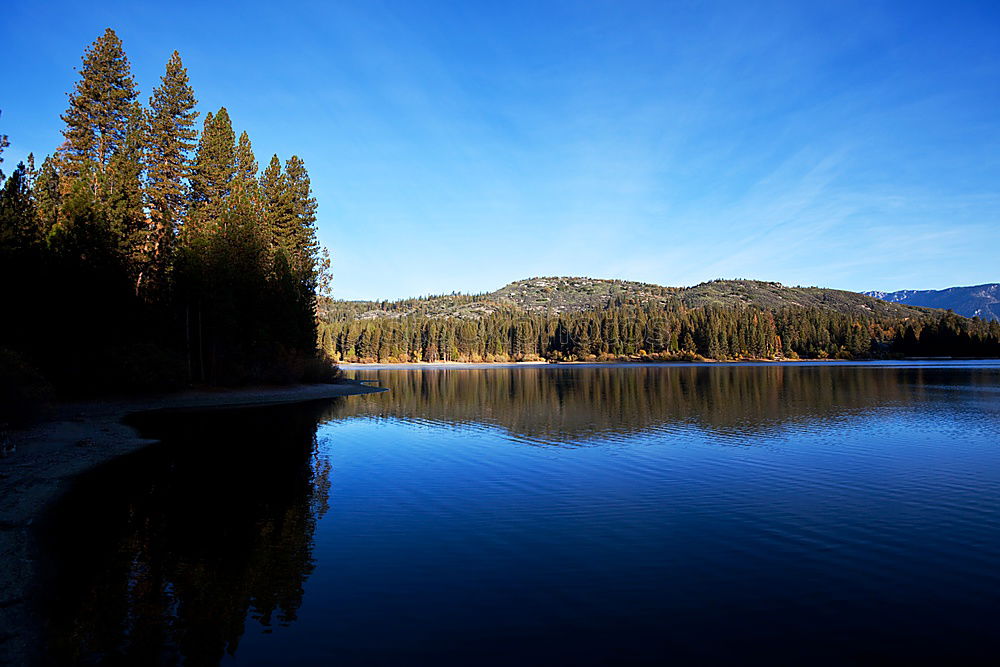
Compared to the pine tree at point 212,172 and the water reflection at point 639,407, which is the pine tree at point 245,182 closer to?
the pine tree at point 212,172

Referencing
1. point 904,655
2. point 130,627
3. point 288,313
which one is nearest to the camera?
point 904,655

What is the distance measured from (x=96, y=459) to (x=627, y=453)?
20551 mm

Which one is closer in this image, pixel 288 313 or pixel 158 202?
pixel 158 202

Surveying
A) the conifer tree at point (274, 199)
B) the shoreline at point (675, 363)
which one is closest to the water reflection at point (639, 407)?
the conifer tree at point (274, 199)

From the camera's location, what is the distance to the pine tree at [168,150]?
49.4 meters

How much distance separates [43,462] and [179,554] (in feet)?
40.1

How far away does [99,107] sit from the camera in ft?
148

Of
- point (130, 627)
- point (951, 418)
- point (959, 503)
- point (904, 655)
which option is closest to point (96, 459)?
point (130, 627)

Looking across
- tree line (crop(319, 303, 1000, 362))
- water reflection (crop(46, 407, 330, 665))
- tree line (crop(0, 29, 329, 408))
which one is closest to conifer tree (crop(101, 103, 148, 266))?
tree line (crop(0, 29, 329, 408))

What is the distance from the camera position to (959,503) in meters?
15.1

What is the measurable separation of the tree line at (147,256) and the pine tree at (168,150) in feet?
0.39

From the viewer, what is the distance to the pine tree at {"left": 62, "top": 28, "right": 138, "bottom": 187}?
44375mm

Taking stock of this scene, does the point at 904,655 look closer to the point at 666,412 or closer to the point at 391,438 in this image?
the point at 391,438

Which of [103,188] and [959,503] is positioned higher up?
[103,188]
